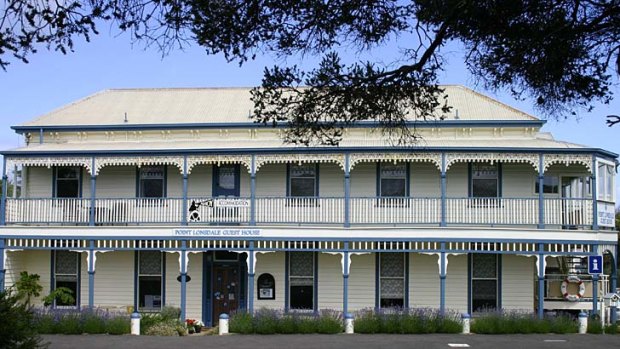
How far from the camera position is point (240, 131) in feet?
93.7

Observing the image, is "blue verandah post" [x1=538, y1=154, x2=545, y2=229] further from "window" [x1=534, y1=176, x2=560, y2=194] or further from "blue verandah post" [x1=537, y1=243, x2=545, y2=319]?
"window" [x1=534, y1=176, x2=560, y2=194]

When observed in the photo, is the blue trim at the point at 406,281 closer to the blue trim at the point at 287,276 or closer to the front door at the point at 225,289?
the blue trim at the point at 287,276

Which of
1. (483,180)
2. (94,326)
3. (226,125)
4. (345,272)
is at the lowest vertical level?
(94,326)

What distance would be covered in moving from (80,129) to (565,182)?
51.1 ft

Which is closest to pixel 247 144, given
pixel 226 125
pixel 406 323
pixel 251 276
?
pixel 226 125

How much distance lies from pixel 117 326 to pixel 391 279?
853 centimetres

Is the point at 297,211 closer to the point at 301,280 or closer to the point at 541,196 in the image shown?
the point at 301,280

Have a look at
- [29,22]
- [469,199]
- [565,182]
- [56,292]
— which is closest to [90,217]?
[56,292]

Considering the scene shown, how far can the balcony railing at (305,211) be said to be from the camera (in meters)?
25.8

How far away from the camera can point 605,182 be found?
27.0 meters

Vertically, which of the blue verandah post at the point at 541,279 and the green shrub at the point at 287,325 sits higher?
the blue verandah post at the point at 541,279

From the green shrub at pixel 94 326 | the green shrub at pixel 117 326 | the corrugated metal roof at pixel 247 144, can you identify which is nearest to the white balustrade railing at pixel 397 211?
the corrugated metal roof at pixel 247 144

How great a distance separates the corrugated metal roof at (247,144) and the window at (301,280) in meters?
3.66

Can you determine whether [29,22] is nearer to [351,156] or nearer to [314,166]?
[351,156]
